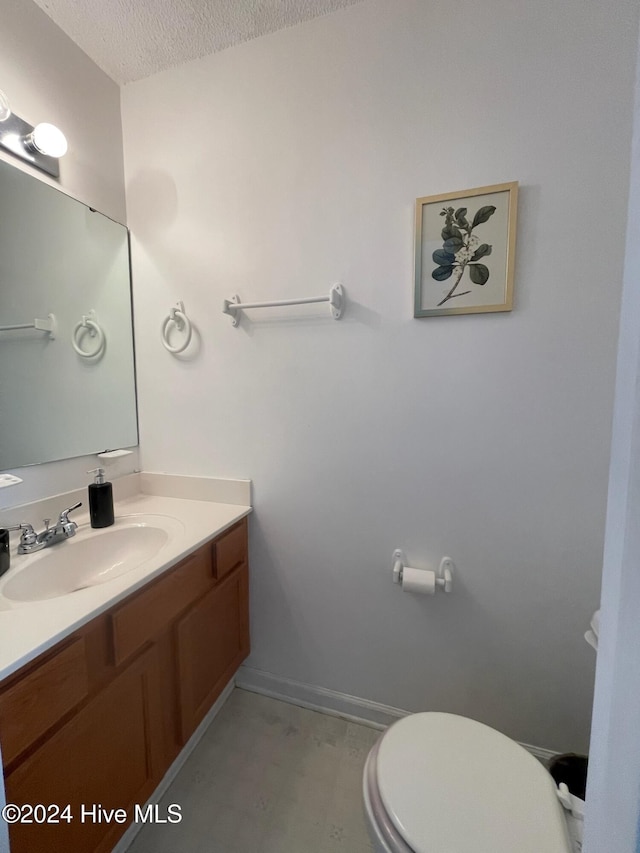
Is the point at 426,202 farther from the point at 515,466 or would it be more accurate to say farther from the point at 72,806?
the point at 72,806

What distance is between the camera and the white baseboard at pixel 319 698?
1.37 meters

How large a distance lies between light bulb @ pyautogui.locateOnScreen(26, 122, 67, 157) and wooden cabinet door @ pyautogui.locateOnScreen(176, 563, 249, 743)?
5.40 feet

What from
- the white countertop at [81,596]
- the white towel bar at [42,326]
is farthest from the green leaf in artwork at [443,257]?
the white towel bar at [42,326]

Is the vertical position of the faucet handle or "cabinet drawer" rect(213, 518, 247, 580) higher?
the faucet handle

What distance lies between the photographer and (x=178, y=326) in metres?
1.47

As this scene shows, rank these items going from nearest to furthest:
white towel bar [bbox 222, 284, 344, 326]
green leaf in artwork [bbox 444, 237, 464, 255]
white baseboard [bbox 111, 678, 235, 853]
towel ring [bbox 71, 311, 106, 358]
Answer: white baseboard [bbox 111, 678, 235, 853]
green leaf in artwork [bbox 444, 237, 464, 255]
white towel bar [bbox 222, 284, 344, 326]
towel ring [bbox 71, 311, 106, 358]

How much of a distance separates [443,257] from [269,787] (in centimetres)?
193

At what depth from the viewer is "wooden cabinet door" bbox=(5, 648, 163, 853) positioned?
0.70m

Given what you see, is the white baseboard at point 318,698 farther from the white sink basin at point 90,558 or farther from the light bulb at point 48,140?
the light bulb at point 48,140

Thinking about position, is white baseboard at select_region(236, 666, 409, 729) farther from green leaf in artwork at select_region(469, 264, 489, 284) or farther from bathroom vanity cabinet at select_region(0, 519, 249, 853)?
green leaf in artwork at select_region(469, 264, 489, 284)

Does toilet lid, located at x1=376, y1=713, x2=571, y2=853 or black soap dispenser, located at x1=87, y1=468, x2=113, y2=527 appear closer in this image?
toilet lid, located at x1=376, y1=713, x2=571, y2=853

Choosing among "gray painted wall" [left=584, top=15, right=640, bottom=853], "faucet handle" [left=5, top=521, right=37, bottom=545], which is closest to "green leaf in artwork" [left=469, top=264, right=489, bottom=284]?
"gray painted wall" [left=584, top=15, right=640, bottom=853]

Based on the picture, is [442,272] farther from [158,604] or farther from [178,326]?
[158,604]

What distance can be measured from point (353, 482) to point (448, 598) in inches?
21.7
